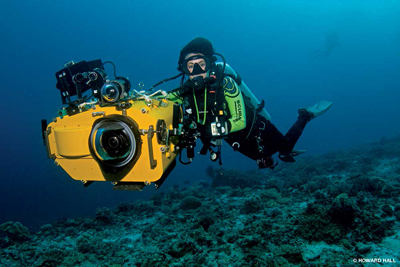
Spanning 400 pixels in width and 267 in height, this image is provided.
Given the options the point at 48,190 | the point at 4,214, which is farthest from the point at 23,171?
the point at 4,214

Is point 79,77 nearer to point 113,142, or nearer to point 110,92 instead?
point 110,92

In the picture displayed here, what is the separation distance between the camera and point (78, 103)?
2.76 meters

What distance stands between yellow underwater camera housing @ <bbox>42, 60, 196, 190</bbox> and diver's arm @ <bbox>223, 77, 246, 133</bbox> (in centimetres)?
138

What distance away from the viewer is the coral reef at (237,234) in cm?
391

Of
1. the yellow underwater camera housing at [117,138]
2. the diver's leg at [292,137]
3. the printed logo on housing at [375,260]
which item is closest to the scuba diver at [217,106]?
the diver's leg at [292,137]

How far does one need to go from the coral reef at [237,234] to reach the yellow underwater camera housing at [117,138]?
2534 mm

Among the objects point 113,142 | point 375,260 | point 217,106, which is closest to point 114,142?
point 113,142

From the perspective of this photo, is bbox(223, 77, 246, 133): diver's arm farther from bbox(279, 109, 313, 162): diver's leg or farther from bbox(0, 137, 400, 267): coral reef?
bbox(0, 137, 400, 267): coral reef

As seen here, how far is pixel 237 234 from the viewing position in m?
4.81

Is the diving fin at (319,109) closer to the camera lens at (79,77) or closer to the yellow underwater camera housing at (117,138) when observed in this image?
the yellow underwater camera housing at (117,138)

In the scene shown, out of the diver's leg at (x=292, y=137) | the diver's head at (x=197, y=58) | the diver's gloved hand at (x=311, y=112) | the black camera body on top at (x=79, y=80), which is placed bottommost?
the diver's leg at (x=292, y=137)

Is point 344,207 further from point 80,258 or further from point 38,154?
point 38,154

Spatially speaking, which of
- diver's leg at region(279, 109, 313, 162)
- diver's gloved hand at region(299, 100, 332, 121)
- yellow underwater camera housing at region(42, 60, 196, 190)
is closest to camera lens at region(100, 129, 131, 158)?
yellow underwater camera housing at region(42, 60, 196, 190)

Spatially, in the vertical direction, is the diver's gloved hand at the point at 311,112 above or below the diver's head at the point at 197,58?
below
